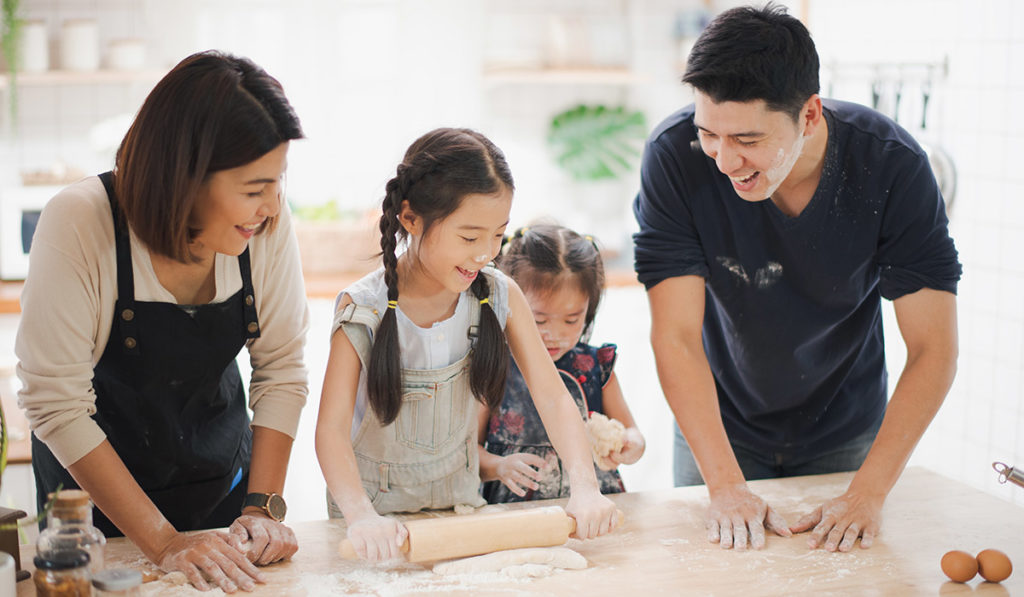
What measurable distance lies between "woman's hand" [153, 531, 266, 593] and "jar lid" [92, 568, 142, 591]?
0.54 feet

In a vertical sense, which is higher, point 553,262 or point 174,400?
point 553,262

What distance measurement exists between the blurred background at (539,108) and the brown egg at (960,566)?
4.46 ft

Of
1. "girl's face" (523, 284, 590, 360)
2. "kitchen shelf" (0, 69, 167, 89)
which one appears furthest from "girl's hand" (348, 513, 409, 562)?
"kitchen shelf" (0, 69, 167, 89)

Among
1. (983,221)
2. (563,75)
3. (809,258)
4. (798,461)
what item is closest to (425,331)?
(809,258)

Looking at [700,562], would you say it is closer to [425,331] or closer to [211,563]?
[425,331]

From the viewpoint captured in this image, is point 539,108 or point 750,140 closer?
point 750,140

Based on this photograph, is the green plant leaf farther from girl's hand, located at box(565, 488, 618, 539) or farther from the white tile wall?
girl's hand, located at box(565, 488, 618, 539)

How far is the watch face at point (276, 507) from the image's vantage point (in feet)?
4.51

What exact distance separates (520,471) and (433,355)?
0.29 meters

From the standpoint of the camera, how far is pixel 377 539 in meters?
1.25

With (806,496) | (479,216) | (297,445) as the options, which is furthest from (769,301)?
(297,445)

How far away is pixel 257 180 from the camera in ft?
4.08

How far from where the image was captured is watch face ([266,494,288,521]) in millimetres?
1376

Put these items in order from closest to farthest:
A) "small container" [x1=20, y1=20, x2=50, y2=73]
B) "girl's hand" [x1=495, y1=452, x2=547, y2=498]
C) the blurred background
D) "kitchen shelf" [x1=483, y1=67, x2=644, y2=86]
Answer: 1. "girl's hand" [x1=495, y1=452, x2=547, y2=498]
2. the blurred background
3. "small container" [x1=20, y1=20, x2=50, y2=73]
4. "kitchen shelf" [x1=483, y1=67, x2=644, y2=86]
